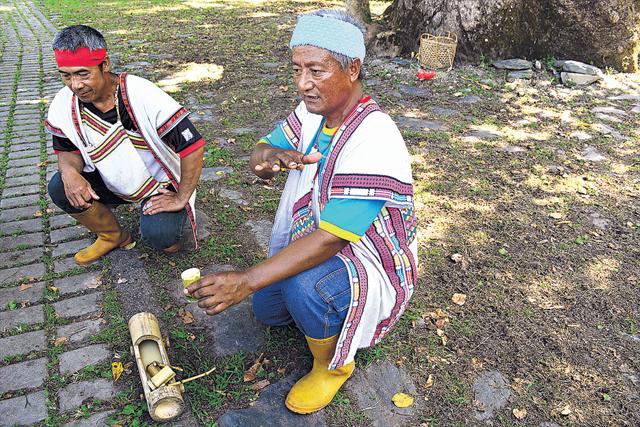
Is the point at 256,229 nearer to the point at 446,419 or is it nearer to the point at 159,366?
the point at 159,366

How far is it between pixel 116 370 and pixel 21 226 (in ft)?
5.71

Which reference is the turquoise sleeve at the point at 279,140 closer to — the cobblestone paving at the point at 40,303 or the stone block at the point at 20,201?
the cobblestone paving at the point at 40,303

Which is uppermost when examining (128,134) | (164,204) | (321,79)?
(321,79)

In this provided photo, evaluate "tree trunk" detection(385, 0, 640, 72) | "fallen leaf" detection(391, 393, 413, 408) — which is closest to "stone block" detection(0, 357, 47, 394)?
"fallen leaf" detection(391, 393, 413, 408)

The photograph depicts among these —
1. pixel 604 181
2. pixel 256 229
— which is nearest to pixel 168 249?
pixel 256 229

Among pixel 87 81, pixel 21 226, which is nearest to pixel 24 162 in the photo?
pixel 21 226

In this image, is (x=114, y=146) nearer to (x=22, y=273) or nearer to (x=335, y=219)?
(x=22, y=273)

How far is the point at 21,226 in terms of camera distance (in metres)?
3.65

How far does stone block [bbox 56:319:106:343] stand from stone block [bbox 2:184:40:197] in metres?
1.74

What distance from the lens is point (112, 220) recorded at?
3.25m

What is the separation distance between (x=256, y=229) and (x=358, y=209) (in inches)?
70.1

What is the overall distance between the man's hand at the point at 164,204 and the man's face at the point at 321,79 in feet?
4.23

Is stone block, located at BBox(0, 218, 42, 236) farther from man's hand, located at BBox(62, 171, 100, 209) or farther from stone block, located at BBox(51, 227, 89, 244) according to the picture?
man's hand, located at BBox(62, 171, 100, 209)

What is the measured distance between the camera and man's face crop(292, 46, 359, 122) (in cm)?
203
